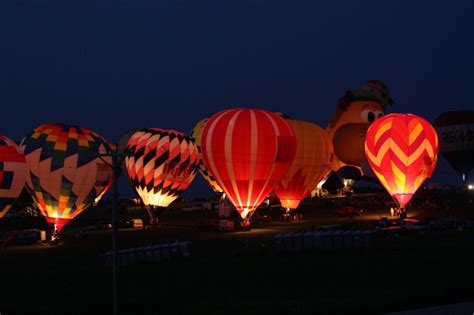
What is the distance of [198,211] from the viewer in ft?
221

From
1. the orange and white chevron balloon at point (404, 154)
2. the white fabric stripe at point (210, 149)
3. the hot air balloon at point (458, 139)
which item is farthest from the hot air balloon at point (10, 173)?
the hot air balloon at point (458, 139)

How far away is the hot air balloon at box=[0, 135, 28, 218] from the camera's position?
33938 millimetres

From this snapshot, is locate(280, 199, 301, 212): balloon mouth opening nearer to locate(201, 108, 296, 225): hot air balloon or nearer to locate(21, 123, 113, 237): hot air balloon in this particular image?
locate(201, 108, 296, 225): hot air balloon

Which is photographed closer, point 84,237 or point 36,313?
point 36,313

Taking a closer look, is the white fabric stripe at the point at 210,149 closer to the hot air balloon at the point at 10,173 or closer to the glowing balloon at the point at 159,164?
the glowing balloon at the point at 159,164

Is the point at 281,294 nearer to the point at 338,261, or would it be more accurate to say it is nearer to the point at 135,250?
the point at 338,261

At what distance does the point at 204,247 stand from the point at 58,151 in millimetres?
12214

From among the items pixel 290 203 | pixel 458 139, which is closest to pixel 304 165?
pixel 290 203

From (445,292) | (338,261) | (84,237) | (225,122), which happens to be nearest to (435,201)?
(225,122)

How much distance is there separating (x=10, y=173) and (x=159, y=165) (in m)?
14.3

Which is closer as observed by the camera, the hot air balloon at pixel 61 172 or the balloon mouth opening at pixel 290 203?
the hot air balloon at pixel 61 172

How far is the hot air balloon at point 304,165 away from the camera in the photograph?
4594 centimetres

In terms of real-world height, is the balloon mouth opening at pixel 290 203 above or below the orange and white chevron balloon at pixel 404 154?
below

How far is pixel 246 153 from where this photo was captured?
125 feet
